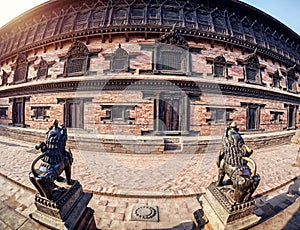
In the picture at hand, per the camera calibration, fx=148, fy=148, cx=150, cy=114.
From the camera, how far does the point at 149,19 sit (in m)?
10.7

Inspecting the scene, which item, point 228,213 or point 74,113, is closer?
point 228,213

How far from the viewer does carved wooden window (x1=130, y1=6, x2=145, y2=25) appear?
10625 mm

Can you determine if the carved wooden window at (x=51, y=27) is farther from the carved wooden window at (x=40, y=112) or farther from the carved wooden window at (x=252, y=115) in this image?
the carved wooden window at (x=252, y=115)

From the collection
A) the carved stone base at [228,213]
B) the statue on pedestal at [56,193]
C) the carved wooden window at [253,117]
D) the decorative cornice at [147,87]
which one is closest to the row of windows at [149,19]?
the decorative cornice at [147,87]

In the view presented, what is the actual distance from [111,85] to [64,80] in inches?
137

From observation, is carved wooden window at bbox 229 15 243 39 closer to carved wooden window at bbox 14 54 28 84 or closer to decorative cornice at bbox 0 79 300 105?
decorative cornice at bbox 0 79 300 105

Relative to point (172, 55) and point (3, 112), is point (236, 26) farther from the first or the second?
point (3, 112)

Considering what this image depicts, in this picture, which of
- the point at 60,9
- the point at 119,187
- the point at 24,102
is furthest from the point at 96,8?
the point at 119,187

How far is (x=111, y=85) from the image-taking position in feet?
31.7

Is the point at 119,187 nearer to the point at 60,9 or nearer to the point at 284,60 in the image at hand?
the point at 60,9

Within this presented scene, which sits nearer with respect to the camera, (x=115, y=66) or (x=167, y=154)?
(x=167, y=154)

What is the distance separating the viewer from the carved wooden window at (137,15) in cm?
1062

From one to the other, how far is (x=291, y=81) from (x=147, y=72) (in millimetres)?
15840

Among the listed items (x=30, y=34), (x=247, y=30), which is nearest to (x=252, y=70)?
(x=247, y=30)
